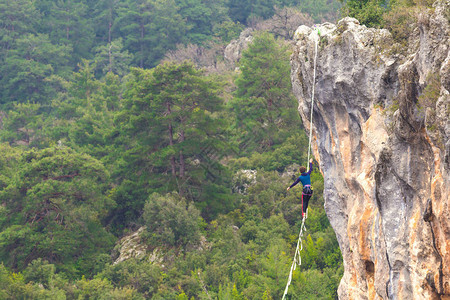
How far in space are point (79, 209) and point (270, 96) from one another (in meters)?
14.6

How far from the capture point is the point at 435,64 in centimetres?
A: 852

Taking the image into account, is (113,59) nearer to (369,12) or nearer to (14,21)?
(14,21)

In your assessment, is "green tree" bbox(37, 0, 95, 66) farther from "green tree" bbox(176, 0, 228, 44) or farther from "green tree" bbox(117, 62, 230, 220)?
"green tree" bbox(117, 62, 230, 220)

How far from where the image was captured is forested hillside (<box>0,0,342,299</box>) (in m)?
21.5

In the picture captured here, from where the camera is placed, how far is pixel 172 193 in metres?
26.0

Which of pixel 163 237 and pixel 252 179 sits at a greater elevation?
pixel 252 179

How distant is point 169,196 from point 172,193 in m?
0.22

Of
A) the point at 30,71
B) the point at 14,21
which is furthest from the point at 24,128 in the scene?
the point at 14,21

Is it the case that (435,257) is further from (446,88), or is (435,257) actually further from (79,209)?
(79,209)

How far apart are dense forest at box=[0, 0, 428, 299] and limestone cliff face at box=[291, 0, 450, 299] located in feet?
4.05

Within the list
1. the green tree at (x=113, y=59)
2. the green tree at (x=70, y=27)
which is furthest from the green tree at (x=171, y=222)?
the green tree at (x=70, y=27)

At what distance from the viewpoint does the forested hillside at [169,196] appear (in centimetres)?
2153

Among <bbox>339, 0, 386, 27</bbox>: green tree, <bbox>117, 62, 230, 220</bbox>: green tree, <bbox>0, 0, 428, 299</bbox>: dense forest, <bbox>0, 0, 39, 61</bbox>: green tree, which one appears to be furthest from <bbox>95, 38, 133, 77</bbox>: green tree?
<bbox>339, 0, 386, 27</bbox>: green tree

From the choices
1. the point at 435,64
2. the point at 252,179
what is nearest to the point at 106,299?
the point at 252,179
